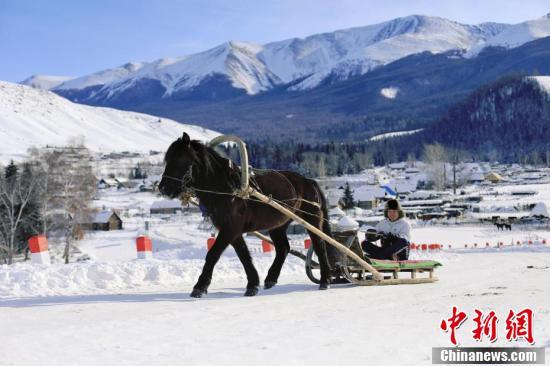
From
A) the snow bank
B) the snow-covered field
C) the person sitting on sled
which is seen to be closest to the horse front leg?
the snow-covered field

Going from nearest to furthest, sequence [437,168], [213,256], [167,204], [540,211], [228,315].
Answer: [228,315]
[213,256]
[540,211]
[167,204]
[437,168]

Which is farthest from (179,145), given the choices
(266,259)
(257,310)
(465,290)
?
(266,259)

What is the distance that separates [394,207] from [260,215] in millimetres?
3190

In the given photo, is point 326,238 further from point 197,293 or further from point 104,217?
point 104,217

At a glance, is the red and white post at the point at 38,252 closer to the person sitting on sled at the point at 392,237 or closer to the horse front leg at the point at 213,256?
the horse front leg at the point at 213,256

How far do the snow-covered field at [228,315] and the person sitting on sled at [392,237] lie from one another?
108 cm

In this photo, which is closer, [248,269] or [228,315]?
[228,315]

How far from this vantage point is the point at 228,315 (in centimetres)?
950

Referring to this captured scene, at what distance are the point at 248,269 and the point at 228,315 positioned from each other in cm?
282

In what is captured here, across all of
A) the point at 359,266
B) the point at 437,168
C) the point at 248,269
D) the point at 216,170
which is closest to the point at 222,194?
the point at 216,170

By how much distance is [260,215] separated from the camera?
40.2 feet

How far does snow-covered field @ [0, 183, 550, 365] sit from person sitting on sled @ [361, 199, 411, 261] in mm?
1080

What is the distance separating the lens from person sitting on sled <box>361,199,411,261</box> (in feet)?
45.0

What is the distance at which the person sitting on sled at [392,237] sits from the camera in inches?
540
